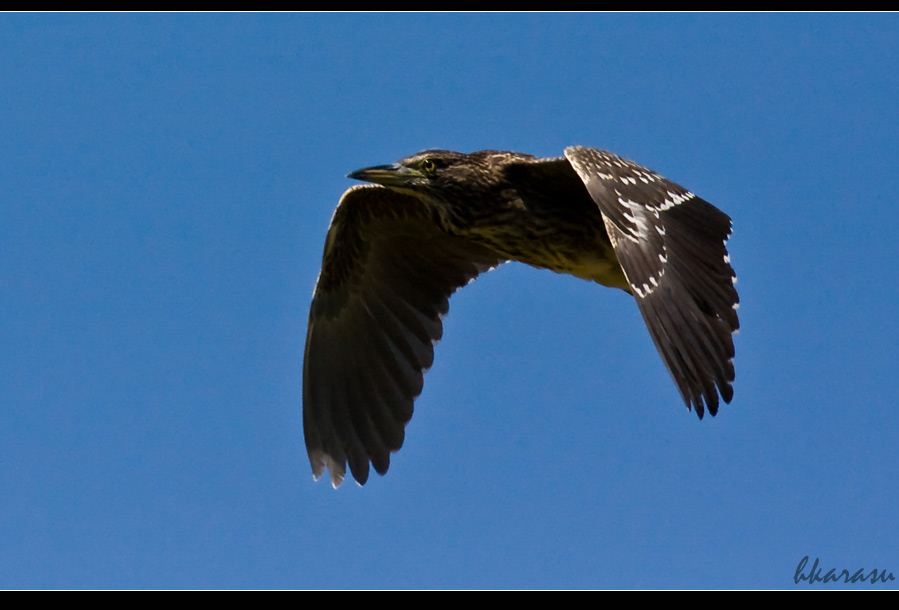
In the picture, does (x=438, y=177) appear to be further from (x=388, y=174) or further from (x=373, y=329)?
(x=373, y=329)

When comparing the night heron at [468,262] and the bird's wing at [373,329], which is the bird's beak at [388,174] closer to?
the night heron at [468,262]

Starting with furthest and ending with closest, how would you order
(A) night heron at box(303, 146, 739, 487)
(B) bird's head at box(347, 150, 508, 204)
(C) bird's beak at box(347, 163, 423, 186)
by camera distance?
(B) bird's head at box(347, 150, 508, 204), (C) bird's beak at box(347, 163, 423, 186), (A) night heron at box(303, 146, 739, 487)

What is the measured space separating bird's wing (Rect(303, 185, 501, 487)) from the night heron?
0.01m

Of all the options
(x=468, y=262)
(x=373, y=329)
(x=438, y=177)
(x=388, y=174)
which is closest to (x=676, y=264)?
(x=438, y=177)

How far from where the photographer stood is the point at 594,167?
8250 mm

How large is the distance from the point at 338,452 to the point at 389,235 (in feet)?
6.05

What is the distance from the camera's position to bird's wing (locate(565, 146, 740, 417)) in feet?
23.5

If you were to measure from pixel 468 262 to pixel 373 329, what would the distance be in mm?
981

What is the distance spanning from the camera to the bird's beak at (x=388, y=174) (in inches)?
355

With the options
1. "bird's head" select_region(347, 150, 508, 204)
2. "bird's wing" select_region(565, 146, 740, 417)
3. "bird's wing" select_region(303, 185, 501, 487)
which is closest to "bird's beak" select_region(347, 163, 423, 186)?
"bird's head" select_region(347, 150, 508, 204)

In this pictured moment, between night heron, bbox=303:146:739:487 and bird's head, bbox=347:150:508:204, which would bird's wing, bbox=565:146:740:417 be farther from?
bird's head, bbox=347:150:508:204

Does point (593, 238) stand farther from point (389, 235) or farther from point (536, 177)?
point (389, 235)

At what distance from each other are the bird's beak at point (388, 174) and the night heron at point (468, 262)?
1 centimetres
